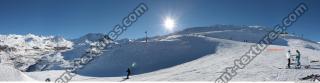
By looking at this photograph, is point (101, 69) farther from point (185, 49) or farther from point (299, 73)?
point (299, 73)

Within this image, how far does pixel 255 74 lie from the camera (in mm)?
27391

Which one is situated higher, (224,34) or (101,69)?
(224,34)

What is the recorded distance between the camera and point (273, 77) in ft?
81.0

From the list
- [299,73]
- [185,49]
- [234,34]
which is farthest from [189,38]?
[299,73]

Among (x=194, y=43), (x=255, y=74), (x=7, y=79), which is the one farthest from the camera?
(x=194, y=43)

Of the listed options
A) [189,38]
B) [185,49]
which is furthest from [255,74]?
[189,38]

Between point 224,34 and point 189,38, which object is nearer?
point 189,38

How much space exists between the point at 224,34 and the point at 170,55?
72894 millimetres

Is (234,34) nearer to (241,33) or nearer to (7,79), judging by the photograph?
(241,33)

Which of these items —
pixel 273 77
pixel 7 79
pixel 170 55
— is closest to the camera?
pixel 7 79

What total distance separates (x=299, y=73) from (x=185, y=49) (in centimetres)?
4649

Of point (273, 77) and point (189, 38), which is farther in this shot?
point (189, 38)

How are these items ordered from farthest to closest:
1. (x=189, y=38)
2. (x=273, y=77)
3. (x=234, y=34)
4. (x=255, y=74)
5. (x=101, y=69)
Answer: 1. (x=234, y=34)
2. (x=189, y=38)
3. (x=101, y=69)
4. (x=255, y=74)
5. (x=273, y=77)

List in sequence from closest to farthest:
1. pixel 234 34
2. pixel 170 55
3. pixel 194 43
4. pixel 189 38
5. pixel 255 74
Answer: pixel 255 74, pixel 170 55, pixel 194 43, pixel 189 38, pixel 234 34
